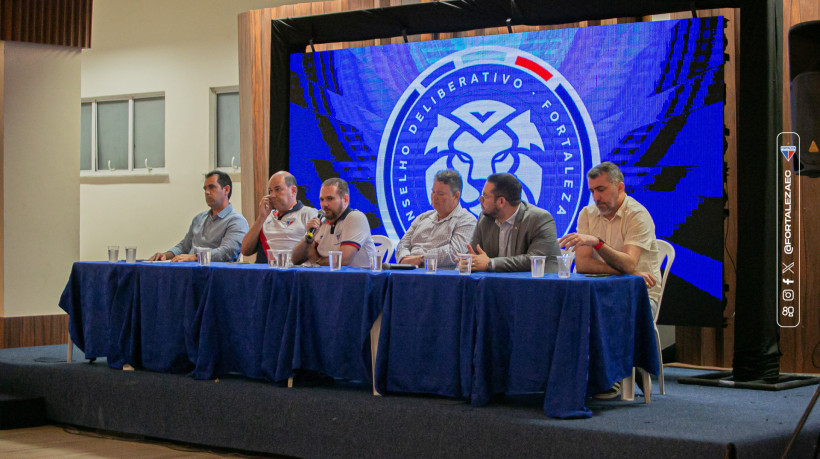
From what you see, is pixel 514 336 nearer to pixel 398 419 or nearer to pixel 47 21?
pixel 398 419

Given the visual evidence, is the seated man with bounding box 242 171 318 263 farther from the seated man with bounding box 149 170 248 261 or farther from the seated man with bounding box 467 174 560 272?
the seated man with bounding box 467 174 560 272

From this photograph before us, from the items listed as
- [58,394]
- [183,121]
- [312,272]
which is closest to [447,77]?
[312,272]

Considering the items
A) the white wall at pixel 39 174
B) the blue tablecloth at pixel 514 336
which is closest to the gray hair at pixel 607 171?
the blue tablecloth at pixel 514 336

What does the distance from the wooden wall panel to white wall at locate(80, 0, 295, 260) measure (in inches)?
92.7

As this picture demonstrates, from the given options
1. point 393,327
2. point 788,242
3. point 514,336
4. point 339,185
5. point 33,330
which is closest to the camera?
point 514,336

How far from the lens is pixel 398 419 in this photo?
318 centimetres

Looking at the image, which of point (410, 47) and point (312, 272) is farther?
point (410, 47)

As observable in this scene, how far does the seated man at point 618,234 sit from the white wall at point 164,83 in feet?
15.9

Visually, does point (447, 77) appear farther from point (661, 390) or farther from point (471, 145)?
point (661, 390)

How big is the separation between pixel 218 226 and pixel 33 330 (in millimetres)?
1455

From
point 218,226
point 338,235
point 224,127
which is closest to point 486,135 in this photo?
point 338,235

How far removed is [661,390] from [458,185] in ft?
5.34

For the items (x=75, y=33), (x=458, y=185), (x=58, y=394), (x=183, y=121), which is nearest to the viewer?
(x=58, y=394)

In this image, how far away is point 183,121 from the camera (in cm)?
828
